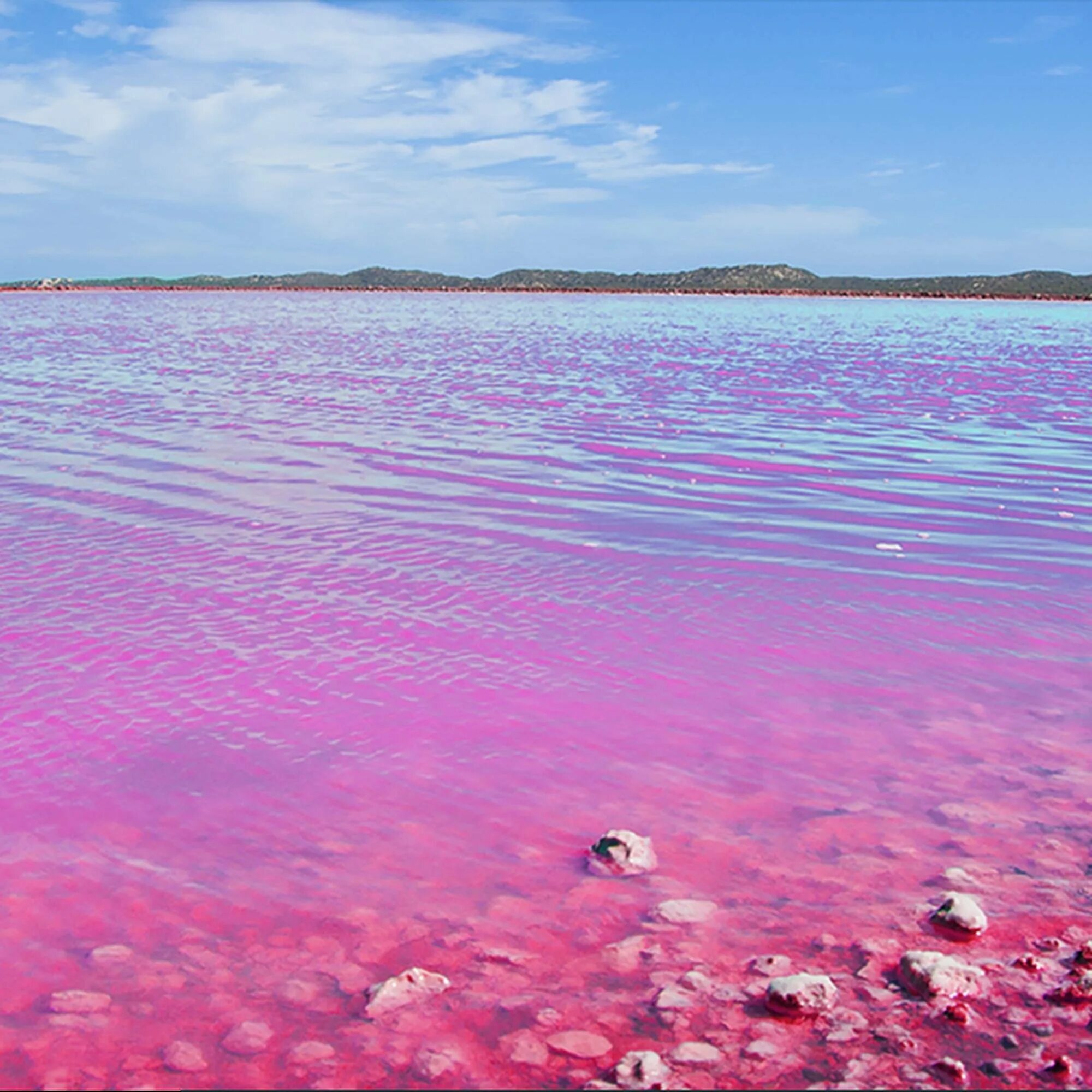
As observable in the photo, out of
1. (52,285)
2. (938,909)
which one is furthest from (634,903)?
(52,285)

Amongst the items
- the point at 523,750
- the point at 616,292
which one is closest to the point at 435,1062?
the point at 523,750

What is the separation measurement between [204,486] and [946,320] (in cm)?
5266

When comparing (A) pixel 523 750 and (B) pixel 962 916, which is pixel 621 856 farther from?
(B) pixel 962 916

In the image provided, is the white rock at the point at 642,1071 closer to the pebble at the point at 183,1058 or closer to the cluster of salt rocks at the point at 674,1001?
the cluster of salt rocks at the point at 674,1001

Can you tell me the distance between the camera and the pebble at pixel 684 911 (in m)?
3.84

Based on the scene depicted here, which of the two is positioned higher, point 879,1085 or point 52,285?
point 52,285

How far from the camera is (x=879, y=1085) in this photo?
2.98m

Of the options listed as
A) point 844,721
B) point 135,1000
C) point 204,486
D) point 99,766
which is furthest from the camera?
point 204,486

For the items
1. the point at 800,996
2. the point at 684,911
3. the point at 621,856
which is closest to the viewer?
the point at 800,996

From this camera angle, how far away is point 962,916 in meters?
3.76

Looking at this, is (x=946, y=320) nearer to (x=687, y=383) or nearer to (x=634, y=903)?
(x=687, y=383)

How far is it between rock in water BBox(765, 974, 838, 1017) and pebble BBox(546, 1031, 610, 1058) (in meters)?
0.56

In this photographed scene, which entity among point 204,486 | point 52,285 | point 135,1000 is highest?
point 52,285

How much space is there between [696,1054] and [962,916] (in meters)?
1.22
